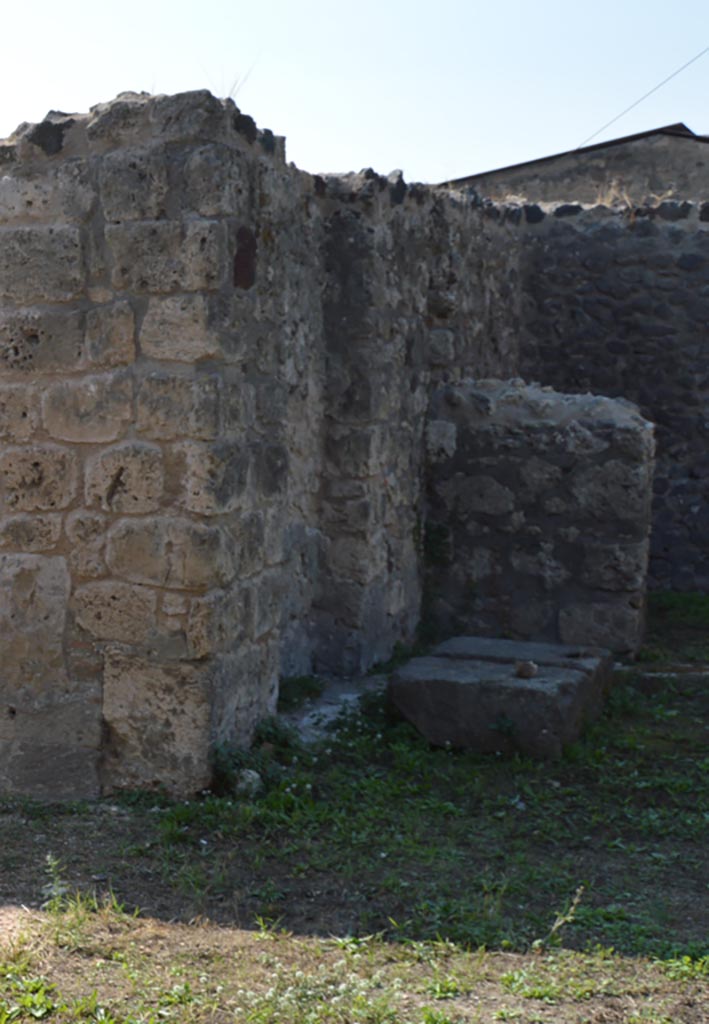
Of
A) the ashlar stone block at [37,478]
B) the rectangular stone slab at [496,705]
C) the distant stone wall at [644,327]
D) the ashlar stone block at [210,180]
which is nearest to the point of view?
the ashlar stone block at [210,180]

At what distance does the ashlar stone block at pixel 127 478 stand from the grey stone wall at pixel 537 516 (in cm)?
284

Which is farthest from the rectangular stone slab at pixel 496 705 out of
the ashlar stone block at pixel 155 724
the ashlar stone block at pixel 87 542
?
the ashlar stone block at pixel 87 542

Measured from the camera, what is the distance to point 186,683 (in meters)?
4.30

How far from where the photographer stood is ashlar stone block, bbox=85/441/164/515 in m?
4.30

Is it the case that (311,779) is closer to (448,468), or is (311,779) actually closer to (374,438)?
(374,438)

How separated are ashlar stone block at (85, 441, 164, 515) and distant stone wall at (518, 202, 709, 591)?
5.51 m

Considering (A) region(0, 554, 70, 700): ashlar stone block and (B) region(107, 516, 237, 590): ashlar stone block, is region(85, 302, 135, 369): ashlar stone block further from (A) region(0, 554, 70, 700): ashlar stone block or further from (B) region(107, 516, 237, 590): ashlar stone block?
(A) region(0, 554, 70, 700): ashlar stone block

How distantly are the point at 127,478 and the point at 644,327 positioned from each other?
5811mm

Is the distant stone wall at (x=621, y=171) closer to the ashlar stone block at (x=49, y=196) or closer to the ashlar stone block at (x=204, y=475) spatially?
the ashlar stone block at (x=49, y=196)

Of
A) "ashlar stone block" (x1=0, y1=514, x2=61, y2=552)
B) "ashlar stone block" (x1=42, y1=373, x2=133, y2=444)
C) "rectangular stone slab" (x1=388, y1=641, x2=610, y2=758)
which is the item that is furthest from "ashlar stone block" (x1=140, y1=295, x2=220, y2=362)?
"rectangular stone slab" (x1=388, y1=641, x2=610, y2=758)

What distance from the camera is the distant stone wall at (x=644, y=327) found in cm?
902

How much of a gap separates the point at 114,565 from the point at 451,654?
1967 millimetres

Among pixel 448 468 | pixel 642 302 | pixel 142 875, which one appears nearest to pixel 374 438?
pixel 448 468

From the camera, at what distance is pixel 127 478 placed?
4.34 m
